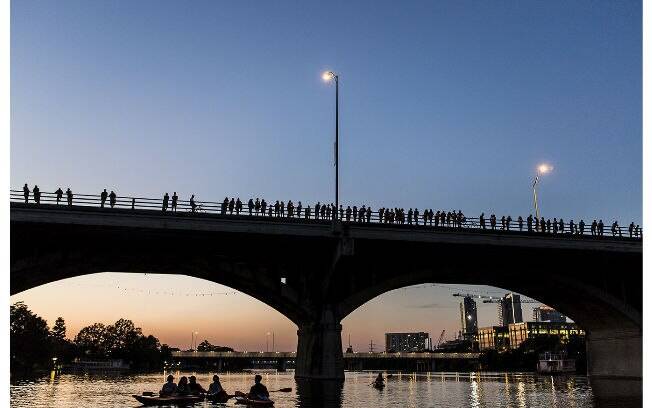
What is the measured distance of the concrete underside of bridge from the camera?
48.5m

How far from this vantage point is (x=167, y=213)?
48000mm

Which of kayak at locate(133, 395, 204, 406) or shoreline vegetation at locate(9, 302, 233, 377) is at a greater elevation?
shoreline vegetation at locate(9, 302, 233, 377)

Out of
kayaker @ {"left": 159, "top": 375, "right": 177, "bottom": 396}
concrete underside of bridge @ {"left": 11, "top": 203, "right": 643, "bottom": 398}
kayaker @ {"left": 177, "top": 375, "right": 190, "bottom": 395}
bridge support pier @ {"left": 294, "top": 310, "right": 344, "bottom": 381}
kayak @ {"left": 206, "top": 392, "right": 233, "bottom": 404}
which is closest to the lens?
kayaker @ {"left": 159, "top": 375, "right": 177, "bottom": 396}

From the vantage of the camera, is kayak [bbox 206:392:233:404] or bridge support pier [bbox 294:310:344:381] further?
bridge support pier [bbox 294:310:344:381]

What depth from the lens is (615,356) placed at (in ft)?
234

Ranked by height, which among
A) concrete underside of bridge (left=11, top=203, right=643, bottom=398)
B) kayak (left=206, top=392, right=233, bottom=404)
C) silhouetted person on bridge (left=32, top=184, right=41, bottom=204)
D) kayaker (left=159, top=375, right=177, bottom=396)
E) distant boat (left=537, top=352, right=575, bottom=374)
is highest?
silhouetted person on bridge (left=32, top=184, right=41, bottom=204)

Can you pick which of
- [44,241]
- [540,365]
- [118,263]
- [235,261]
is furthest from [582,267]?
[540,365]

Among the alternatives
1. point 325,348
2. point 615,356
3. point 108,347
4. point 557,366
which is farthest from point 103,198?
point 108,347

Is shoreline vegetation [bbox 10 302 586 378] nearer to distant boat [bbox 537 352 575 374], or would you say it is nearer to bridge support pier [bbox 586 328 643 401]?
distant boat [bbox 537 352 575 374]

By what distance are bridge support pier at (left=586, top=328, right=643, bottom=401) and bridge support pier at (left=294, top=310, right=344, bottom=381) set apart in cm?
2763

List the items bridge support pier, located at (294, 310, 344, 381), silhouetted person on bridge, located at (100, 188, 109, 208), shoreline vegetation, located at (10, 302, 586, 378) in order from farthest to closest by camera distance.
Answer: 1. shoreline vegetation, located at (10, 302, 586, 378)
2. bridge support pier, located at (294, 310, 344, 381)
3. silhouetted person on bridge, located at (100, 188, 109, 208)

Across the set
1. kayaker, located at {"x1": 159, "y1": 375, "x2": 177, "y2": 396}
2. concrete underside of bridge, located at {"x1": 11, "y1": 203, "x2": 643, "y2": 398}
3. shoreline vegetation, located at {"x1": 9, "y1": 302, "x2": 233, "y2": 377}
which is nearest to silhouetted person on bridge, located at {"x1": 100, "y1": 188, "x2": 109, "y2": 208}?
concrete underside of bridge, located at {"x1": 11, "y1": 203, "x2": 643, "y2": 398}

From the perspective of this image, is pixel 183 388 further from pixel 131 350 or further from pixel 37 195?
pixel 131 350
